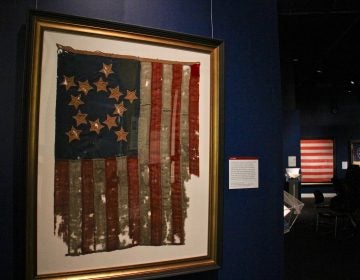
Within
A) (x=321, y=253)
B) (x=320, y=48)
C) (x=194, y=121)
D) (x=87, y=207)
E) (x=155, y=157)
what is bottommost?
(x=321, y=253)

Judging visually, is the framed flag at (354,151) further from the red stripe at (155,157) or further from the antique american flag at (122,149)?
the red stripe at (155,157)

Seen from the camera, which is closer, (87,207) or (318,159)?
(87,207)

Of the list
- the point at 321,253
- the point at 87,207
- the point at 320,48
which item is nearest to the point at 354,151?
the point at 320,48

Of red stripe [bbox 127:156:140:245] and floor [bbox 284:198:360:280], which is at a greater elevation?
red stripe [bbox 127:156:140:245]

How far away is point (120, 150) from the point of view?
1.61 m

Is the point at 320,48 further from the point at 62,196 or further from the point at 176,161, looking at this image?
the point at 62,196

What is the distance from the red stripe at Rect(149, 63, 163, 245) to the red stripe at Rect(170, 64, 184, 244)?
0.07 meters

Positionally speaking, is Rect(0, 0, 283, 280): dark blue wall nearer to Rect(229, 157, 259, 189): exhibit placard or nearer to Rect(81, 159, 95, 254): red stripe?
Rect(229, 157, 259, 189): exhibit placard

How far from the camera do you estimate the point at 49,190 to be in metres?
1.47

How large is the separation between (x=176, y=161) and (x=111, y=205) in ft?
1.31

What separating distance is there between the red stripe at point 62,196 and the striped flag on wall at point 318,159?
13889 millimetres

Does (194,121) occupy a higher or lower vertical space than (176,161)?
higher

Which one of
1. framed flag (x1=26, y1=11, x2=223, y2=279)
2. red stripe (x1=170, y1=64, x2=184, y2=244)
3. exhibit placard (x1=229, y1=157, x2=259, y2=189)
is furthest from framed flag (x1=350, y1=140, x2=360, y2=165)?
red stripe (x1=170, y1=64, x2=184, y2=244)

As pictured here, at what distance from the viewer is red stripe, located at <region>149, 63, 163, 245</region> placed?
1.66 metres
